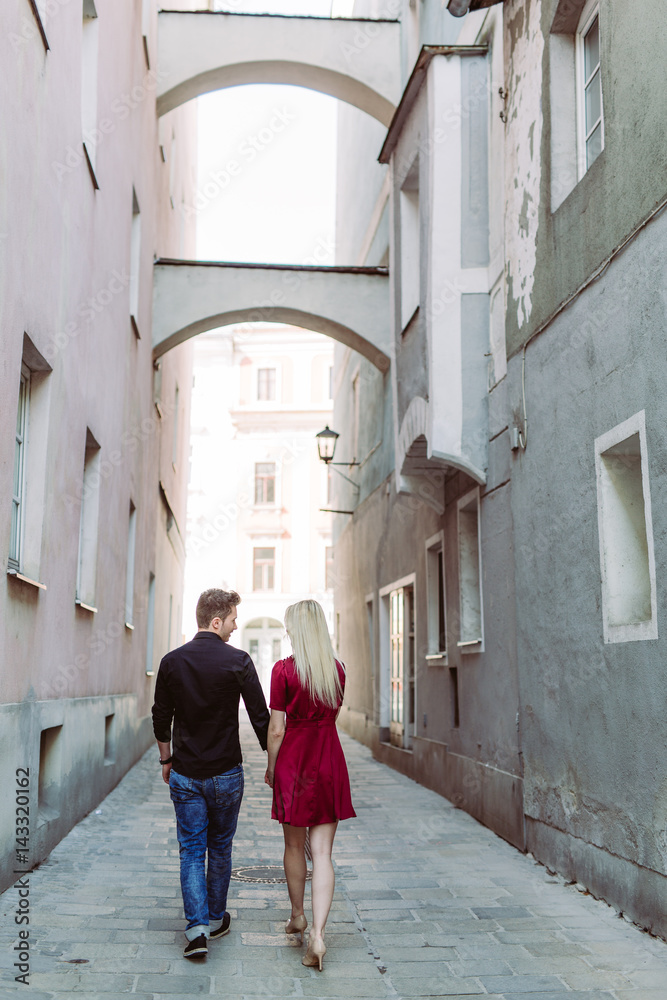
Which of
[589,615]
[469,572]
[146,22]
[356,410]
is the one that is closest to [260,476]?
[356,410]

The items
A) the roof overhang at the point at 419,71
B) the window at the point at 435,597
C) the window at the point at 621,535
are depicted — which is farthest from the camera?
the window at the point at 435,597

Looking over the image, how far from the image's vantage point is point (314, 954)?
4.64m

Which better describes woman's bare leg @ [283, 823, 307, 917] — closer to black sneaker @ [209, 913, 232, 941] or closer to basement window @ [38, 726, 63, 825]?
black sneaker @ [209, 913, 232, 941]

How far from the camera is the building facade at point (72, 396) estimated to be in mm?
5891

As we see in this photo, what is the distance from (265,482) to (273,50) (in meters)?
27.7

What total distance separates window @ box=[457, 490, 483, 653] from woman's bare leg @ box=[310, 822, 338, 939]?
5540mm

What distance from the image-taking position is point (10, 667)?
5910 millimetres

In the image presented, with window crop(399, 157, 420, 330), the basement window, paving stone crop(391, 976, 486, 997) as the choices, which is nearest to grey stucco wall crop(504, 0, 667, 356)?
window crop(399, 157, 420, 330)

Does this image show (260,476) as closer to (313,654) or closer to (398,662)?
(398,662)

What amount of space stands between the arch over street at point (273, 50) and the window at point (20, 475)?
896cm

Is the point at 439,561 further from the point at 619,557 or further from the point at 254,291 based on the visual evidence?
the point at 619,557

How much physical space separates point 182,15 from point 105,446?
7.70 meters

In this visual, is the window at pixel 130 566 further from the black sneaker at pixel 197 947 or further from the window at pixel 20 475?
the black sneaker at pixel 197 947

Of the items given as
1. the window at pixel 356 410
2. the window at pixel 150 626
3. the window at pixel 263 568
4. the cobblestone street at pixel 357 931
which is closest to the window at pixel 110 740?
the cobblestone street at pixel 357 931
